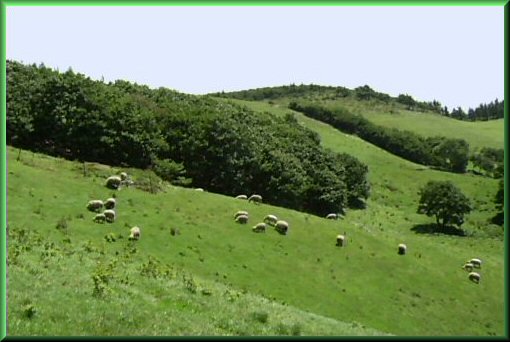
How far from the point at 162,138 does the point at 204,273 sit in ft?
103

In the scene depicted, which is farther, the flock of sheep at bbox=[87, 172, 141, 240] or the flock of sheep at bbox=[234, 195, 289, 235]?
the flock of sheep at bbox=[234, 195, 289, 235]

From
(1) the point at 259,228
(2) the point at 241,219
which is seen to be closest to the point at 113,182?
(2) the point at 241,219

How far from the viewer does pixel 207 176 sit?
69.1 m

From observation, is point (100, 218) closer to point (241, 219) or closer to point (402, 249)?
point (241, 219)

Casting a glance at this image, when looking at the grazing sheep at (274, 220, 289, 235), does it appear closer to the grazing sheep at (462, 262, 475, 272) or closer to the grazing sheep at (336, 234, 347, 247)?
the grazing sheep at (336, 234, 347, 247)

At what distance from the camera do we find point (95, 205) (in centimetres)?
4309

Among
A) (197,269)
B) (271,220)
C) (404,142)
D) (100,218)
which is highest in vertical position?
(404,142)

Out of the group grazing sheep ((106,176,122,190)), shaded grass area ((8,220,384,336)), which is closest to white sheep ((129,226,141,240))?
grazing sheep ((106,176,122,190))

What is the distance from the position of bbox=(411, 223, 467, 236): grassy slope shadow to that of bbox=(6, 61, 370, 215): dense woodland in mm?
16177

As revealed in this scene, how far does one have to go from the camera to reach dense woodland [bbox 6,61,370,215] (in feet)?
198

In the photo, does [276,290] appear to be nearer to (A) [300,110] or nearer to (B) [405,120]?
(A) [300,110]

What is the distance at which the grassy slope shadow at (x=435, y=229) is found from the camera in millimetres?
89250

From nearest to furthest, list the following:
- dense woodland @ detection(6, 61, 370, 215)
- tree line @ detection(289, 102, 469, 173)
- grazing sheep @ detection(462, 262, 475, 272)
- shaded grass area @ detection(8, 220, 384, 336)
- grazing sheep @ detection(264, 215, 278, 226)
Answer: shaded grass area @ detection(8, 220, 384, 336) → grazing sheep @ detection(264, 215, 278, 226) → grazing sheep @ detection(462, 262, 475, 272) → dense woodland @ detection(6, 61, 370, 215) → tree line @ detection(289, 102, 469, 173)

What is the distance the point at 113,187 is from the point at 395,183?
274 ft
